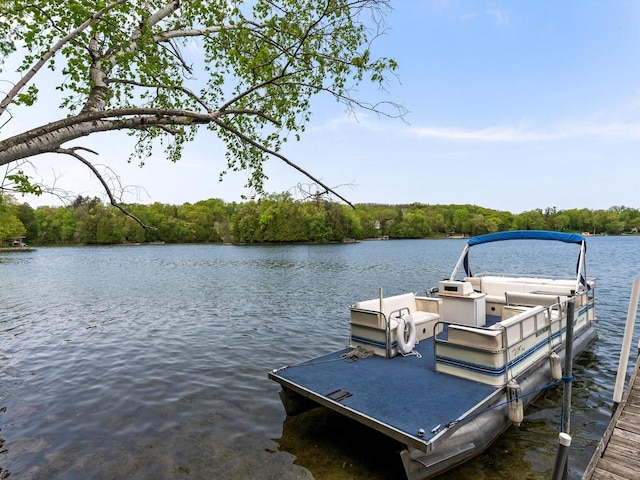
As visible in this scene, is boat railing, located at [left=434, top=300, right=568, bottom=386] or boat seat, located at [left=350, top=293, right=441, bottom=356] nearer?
boat railing, located at [left=434, top=300, right=568, bottom=386]

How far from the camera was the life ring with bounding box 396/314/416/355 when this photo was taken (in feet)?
23.8

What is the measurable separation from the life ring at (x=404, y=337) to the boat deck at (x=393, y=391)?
0.17 metres

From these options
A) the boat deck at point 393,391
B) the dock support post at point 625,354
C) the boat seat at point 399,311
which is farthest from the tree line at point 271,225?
the dock support post at point 625,354

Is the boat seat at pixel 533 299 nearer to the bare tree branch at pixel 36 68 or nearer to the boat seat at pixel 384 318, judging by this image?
the boat seat at pixel 384 318

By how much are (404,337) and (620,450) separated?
11.9 feet

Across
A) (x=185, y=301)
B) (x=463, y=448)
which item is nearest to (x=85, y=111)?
(x=463, y=448)

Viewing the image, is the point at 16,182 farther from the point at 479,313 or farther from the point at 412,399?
the point at 479,313

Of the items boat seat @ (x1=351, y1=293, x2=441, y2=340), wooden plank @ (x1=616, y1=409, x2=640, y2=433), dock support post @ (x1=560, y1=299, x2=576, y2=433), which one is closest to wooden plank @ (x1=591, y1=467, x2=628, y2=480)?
dock support post @ (x1=560, y1=299, x2=576, y2=433)

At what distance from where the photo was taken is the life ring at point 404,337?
7.25 m

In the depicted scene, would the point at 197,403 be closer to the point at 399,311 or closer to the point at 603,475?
the point at 399,311

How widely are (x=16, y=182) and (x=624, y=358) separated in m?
9.64

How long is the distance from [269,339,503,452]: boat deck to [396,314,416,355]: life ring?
175 mm

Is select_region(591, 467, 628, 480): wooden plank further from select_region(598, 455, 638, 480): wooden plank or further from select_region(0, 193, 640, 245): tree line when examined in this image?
select_region(0, 193, 640, 245): tree line

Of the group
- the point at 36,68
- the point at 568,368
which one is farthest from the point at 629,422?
the point at 36,68
